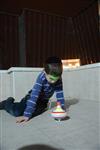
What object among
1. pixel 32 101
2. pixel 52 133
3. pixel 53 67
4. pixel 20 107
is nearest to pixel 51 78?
pixel 53 67

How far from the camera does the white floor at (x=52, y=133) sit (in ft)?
4.09

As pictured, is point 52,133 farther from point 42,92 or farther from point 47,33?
point 47,33

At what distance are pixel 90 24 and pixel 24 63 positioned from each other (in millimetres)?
1728

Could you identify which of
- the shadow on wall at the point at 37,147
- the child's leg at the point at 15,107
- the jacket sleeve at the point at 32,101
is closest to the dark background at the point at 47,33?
the child's leg at the point at 15,107

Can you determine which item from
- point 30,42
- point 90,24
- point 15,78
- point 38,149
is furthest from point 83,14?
point 38,149

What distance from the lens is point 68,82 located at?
131 inches

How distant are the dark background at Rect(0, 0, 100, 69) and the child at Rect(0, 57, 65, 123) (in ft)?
14.9

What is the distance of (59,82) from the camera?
2088 mm

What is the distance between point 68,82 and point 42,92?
127 cm

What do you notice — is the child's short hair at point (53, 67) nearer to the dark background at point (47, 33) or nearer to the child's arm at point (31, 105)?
the child's arm at point (31, 105)

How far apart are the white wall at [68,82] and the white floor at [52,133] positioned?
2.67 feet

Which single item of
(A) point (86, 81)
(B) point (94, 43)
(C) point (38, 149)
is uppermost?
(B) point (94, 43)

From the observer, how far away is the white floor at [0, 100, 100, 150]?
4.09 ft

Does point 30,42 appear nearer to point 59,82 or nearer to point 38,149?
point 59,82
